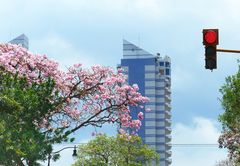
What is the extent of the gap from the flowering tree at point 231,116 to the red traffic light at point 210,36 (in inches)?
1234

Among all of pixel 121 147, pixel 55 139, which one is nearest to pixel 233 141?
pixel 55 139

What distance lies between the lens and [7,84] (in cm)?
3812

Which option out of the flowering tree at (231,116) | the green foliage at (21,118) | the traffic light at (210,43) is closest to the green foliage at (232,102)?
the flowering tree at (231,116)

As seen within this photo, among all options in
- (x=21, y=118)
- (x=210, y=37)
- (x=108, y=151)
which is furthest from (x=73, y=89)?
(x=108, y=151)

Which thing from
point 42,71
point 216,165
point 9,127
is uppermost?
point 42,71

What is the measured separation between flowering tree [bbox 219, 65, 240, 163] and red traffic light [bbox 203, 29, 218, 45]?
31342 mm

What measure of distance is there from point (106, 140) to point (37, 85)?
4770 cm

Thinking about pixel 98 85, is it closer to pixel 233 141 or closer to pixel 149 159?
pixel 233 141

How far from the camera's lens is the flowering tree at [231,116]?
5469cm

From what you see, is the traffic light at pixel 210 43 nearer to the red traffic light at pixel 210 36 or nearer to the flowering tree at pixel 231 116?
the red traffic light at pixel 210 36

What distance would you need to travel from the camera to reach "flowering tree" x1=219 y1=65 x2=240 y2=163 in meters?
54.7

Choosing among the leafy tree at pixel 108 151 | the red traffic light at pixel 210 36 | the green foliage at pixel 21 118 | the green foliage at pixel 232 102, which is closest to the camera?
the red traffic light at pixel 210 36

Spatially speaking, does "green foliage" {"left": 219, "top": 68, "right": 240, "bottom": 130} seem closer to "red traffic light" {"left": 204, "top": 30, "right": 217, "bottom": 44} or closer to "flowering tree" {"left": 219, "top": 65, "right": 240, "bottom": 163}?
"flowering tree" {"left": 219, "top": 65, "right": 240, "bottom": 163}

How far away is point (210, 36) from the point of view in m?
23.3
